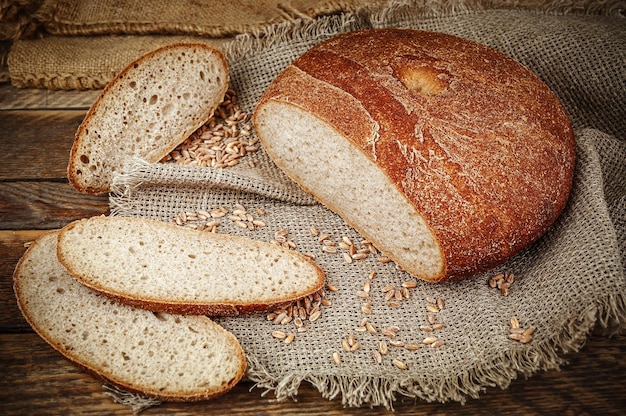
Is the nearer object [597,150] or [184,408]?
[184,408]

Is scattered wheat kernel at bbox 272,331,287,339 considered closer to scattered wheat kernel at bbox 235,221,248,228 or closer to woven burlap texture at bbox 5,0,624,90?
scattered wheat kernel at bbox 235,221,248,228

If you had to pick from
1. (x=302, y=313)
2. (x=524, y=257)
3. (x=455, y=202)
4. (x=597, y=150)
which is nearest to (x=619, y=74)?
(x=597, y=150)

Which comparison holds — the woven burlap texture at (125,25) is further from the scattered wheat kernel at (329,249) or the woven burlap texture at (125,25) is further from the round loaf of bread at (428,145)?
the scattered wheat kernel at (329,249)

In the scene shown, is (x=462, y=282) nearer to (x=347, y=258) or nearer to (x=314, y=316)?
(x=347, y=258)

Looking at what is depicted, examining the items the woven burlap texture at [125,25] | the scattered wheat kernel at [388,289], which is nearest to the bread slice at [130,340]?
the scattered wheat kernel at [388,289]

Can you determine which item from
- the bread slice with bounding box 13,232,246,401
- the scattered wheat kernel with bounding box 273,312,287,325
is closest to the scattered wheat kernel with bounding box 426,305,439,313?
the scattered wheat kernel with bounding box 273,312,287,325

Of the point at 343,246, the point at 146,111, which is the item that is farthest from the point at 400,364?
the point at 146,111

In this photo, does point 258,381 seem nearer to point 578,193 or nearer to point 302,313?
point 302,313
